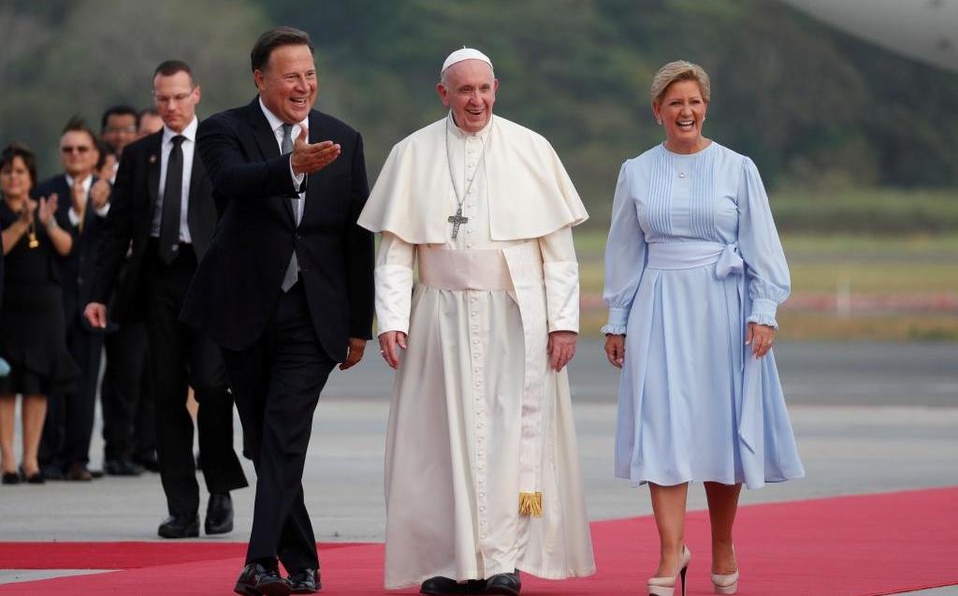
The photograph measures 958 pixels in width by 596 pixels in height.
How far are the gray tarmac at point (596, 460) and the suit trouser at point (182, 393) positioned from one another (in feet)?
0.90

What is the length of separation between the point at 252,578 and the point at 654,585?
1233 millimetres

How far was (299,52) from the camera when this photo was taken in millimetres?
6367

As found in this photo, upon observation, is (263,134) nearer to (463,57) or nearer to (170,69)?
(463,57)

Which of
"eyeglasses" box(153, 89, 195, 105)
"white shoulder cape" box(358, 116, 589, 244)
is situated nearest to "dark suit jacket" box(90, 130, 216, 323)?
"eyeglasses" box(153, 89, 195, 105)

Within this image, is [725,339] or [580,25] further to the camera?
[580,25]

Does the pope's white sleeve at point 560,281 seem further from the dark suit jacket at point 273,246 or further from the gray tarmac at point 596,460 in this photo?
the gray tarmac at point 596,460

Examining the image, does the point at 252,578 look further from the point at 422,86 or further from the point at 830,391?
the point at 422,86

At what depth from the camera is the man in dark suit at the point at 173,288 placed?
8.21m

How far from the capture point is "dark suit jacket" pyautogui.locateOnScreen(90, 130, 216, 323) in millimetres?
8438

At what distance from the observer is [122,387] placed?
1116 centimetres

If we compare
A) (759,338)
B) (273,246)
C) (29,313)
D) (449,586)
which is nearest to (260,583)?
(449,586)

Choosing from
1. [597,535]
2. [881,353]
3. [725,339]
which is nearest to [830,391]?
[881,353]

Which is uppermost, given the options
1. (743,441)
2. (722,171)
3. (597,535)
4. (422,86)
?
(422,86)

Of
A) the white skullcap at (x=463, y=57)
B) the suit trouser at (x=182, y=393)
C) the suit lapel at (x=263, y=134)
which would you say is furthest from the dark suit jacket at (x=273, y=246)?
the suit trouser at (x=182, y=393)
